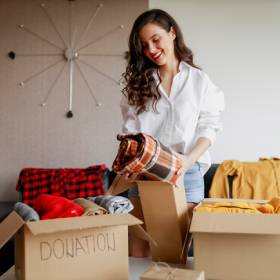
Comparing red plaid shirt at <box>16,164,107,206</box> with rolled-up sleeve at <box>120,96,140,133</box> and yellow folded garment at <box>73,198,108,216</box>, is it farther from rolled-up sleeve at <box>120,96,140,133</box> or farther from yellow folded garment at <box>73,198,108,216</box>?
yellow folded garment at <box>73,198,108,216</box>

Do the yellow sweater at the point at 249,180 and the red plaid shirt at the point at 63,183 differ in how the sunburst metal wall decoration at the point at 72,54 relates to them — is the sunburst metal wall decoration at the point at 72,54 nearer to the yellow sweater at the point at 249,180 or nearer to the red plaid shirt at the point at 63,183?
the red plaid shirt at the point at 63,183

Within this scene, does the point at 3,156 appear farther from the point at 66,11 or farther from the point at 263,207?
the point at 263,207

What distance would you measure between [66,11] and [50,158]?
1.23 metres

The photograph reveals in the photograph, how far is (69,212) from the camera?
1.07 m

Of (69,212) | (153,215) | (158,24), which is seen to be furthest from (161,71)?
(69,212)

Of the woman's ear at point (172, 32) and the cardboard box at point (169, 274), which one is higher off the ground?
the woman's ear at point (172, 32)

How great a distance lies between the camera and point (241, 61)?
3.14 m

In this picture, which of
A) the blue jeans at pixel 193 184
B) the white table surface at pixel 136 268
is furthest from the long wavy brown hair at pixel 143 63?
the white table surface at pixel 136 268

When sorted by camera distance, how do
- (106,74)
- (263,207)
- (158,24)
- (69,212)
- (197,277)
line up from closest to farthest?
1. (197,277)
2. (69,212)
3. (263,207)
4. (158,24)
5. (106,74)

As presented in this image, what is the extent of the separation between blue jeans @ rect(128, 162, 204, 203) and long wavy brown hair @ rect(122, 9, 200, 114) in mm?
277

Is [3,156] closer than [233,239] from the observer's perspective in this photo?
No

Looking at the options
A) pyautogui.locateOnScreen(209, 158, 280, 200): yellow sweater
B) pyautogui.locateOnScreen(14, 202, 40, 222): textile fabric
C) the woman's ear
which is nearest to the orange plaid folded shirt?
pyautogui.locateOnScreen(14, 202, 40, 222): textile fabric

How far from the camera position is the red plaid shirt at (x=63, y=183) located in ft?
9.86

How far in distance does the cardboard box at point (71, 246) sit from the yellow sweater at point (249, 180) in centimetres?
168
